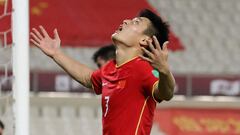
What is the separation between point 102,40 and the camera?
22.1ft

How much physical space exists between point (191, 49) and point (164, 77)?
441 cm

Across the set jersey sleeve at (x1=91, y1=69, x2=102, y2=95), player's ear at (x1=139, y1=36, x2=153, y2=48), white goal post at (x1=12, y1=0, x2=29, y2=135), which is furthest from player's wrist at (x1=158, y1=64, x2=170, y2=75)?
white goal post at (x1=12, y1=0, x2=29, y2=135)

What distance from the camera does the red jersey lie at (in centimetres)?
274

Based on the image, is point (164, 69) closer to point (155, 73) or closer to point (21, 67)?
point (155, 73)

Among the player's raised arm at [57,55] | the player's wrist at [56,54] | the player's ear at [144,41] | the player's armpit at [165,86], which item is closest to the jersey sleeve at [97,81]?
the player's raised arm at [57,55]

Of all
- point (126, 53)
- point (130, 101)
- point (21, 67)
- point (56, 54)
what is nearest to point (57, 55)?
point (56, 54)

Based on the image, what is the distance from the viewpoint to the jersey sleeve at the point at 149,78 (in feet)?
8.81

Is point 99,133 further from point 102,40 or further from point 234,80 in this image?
point 234,80

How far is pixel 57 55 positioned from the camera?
10.1 ft

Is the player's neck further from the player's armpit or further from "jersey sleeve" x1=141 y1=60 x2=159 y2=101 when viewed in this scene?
the player's armpit

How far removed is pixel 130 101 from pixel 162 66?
308 millimetres

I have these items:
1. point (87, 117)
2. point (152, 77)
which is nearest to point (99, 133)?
point (87, 117)

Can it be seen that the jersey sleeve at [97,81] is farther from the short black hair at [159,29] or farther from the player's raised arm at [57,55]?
the short black hair at [159,29]

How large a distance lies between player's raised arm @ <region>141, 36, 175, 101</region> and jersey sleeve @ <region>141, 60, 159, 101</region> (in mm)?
95
